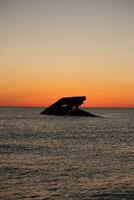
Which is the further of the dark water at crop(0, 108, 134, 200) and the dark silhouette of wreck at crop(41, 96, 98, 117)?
the dark silhouette of wreck at crop(41, 96, 98, 117)

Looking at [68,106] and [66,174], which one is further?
[68,106]

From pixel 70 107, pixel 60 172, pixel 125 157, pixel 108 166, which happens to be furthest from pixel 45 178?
pixel 70 107

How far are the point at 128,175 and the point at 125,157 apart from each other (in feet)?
30.8

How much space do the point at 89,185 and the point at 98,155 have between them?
13.6 m

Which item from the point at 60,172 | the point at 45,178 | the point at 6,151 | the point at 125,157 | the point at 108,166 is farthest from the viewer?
the point at 6,151

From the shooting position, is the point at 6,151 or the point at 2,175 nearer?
the point at 2,175

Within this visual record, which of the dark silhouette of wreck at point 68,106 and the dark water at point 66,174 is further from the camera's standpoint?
the dark silhouette of wreck at point 68,106

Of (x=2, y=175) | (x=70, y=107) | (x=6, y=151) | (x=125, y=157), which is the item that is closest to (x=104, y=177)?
(x=2, y=175)

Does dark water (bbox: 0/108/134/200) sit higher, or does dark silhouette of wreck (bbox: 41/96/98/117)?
dark silhouette of wreck (bbox: 41/96/98/117)

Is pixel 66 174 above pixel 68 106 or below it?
below

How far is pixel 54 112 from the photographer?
131 m

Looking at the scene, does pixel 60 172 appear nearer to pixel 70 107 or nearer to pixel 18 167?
pixel 18 167

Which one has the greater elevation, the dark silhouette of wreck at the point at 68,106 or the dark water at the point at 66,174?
the dark silhouette of wreck at the point at 68,106

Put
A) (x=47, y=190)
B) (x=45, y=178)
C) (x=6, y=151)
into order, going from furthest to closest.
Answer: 1. (x=6, y=151)
2. (x=45, y=178)
3. (x=47, y=190)
